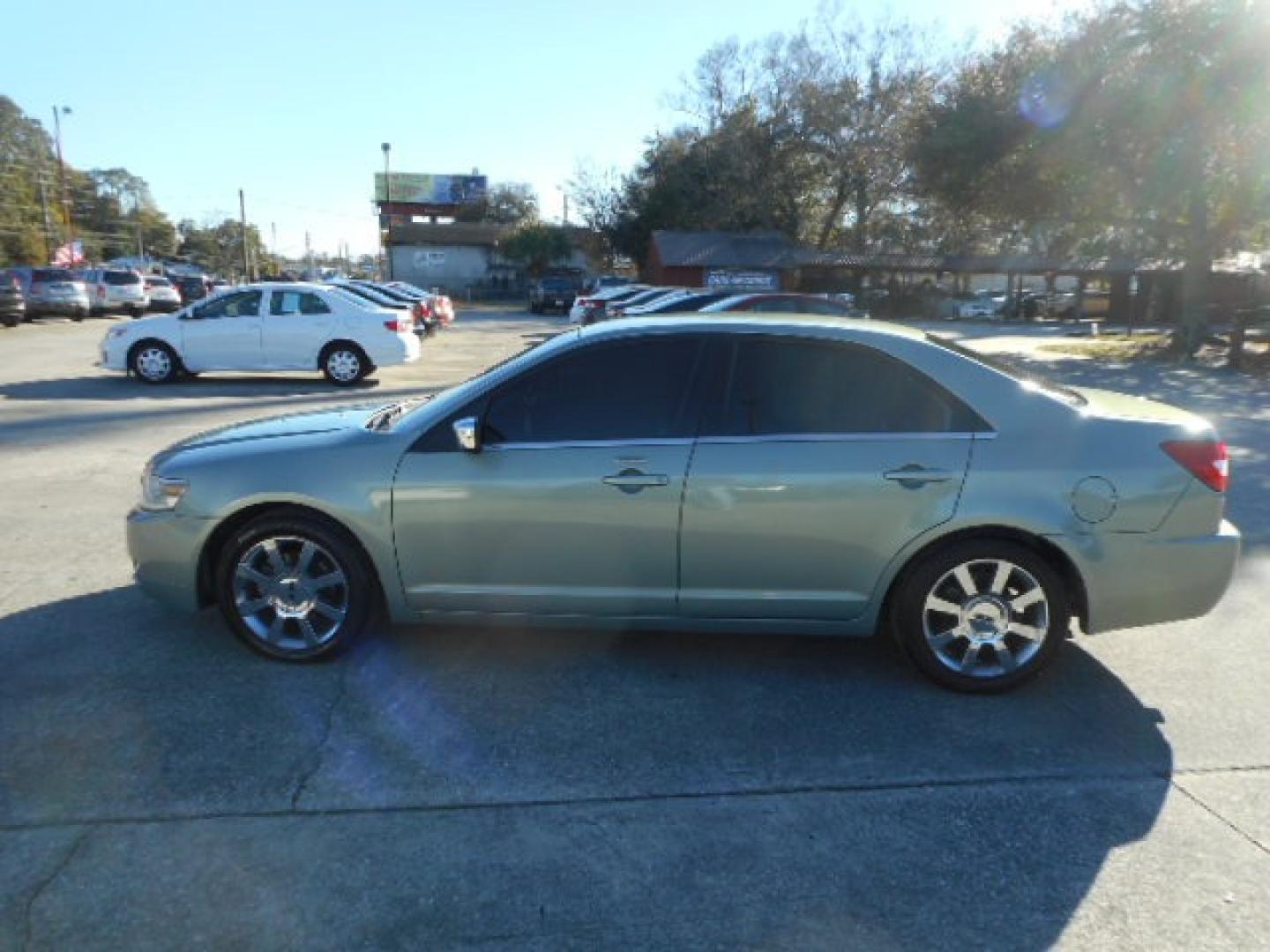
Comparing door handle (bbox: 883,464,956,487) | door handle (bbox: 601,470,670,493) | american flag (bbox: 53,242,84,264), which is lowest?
door handle (bbox: 601,470,670,493)

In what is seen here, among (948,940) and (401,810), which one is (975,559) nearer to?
(948,940)

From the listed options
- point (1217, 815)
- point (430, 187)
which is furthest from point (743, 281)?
point (430, 187)

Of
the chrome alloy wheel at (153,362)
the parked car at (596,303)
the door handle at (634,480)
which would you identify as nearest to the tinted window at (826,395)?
the door handle at (634,480)

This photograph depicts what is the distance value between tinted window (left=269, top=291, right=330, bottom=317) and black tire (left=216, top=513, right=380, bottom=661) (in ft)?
36.5

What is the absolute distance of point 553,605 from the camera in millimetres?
3990

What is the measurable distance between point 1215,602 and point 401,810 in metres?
3.41

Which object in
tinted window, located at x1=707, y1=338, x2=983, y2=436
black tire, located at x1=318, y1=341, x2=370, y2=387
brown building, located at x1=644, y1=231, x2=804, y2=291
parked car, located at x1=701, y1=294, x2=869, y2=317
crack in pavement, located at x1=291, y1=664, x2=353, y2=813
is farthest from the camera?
brown building, located at x1=644, y1=231, x2=804, y2=291

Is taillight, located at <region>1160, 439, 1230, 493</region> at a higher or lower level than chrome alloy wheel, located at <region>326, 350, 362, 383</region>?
higher

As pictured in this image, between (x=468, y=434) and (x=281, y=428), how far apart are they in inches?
48.2

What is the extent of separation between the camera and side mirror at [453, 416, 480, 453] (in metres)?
3.86

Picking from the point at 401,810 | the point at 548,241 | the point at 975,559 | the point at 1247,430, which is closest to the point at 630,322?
the point at 975,559

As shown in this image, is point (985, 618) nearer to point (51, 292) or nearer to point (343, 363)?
point (343, 363)

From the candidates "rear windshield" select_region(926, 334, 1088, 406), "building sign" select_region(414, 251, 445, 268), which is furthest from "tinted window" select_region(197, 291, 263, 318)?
"building sign" select_region(414, 251, 445, 268)

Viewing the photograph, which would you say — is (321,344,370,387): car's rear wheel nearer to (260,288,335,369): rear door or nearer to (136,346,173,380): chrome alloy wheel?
(260,288,335,369): rear door
